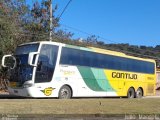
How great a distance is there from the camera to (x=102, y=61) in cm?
2983

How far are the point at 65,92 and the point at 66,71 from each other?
4.17ft

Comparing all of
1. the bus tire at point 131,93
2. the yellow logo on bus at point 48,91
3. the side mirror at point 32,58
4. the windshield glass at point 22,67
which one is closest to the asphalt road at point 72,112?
the side mirror at point 32,58

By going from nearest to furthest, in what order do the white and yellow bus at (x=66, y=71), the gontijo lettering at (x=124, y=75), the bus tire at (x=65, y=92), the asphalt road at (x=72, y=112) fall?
the asphalt road at (x=72, y=112)
the white and yellow bus at (x=66, y=71)
the bus tire at (x=65, y=92)
the gontijo lettering at (x=124, y=75)

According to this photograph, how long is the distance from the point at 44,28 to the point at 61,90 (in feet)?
58.3

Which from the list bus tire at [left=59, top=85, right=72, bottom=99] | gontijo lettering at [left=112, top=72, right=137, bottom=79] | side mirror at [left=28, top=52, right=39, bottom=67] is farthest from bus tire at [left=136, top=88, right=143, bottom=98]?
side mirror at [left=28, top=52, right=39, bottom=67]

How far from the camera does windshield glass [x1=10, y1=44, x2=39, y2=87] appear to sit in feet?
81.6

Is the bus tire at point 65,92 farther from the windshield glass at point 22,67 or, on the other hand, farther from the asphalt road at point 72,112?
the asphalt road at point 72,112

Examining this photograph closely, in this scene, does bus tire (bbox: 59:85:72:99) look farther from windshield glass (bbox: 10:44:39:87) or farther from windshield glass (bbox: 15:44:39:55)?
windshield glass (bbox: 15:44:39:55)

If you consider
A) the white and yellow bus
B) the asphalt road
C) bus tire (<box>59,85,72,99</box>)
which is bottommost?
the asphalt road

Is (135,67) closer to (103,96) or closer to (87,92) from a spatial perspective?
(103,96)

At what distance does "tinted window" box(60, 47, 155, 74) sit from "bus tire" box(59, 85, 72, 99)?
5.07 feet

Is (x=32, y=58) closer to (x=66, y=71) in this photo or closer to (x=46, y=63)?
(x=46, y=63)

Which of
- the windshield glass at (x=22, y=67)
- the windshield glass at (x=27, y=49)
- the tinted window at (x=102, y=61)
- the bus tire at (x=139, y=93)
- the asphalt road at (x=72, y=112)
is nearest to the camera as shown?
the asphalt road at (x=72, y=112)

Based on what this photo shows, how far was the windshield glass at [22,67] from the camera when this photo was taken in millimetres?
24875
